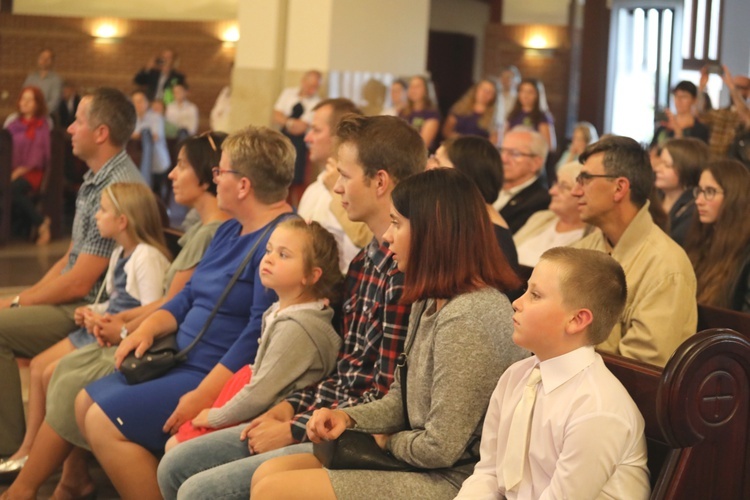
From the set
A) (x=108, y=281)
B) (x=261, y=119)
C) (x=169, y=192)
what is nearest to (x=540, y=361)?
(x=108, y=281)

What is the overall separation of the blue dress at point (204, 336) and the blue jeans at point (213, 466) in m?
0.38

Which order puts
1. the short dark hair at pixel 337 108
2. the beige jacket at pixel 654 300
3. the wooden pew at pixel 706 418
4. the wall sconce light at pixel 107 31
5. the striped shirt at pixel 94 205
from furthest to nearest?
the wall sconce light at pixel 107 31 → the short dark hair at pixel 337 108 → the striped shirt at pixel 94 205 → the beige jacket at pixel 654 300 → the wooden pew at pixel 706 418

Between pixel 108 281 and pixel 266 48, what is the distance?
6.53 m

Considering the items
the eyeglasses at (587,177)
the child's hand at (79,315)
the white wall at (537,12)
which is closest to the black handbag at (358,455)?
the eyeglasses at (587,177)

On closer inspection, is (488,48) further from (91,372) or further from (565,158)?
(91,372)

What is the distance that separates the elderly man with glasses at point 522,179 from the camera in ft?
16.8

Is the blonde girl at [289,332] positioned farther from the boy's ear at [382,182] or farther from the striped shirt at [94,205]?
the striped shirt at [94,205]

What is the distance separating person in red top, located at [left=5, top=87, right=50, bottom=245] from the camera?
31.2ft

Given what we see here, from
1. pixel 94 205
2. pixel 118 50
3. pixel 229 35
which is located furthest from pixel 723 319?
pixel 118 50

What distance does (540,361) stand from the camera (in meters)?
2.23

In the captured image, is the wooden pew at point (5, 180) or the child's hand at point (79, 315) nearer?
the child's hand at point (79, 315)

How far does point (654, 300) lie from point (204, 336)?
1.49 m

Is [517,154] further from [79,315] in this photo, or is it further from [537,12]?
[537,12]

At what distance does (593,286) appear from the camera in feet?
7.14
